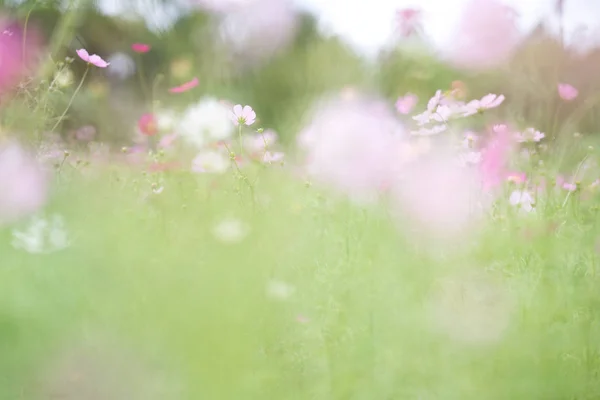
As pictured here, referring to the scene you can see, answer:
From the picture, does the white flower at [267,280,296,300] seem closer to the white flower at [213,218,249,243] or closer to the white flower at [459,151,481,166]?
the white flower at [213,218,249,243]

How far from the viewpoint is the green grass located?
380mm

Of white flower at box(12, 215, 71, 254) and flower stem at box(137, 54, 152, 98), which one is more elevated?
white flower at box(12, 215, 71, 254)

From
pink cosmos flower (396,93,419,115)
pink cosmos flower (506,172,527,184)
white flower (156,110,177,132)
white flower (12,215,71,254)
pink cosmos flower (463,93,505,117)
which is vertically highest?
pink cosmos flower (463,93,505,117)

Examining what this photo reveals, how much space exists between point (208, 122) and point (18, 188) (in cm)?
33

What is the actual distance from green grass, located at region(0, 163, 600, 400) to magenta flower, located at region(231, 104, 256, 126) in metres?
0.10

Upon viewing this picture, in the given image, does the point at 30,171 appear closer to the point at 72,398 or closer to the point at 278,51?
the point at 72,398

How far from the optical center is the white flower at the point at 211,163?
2.72 feet

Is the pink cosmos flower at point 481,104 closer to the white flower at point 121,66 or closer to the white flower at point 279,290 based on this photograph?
the white flower at point 279,290

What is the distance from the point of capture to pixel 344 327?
676 millimetres

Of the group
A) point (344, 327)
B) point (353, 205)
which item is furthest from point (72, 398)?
point (353, 205)

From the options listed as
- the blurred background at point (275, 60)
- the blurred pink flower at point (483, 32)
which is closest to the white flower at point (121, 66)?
the blurred background at point (275, 60)

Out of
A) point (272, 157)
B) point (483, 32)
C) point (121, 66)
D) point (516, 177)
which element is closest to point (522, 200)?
point (516, 177)

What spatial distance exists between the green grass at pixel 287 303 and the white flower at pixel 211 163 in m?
0.03

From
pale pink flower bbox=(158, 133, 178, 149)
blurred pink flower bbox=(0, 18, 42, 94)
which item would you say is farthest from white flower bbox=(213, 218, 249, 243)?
pale pink flower bbox=(158, 133, 178, 149)
